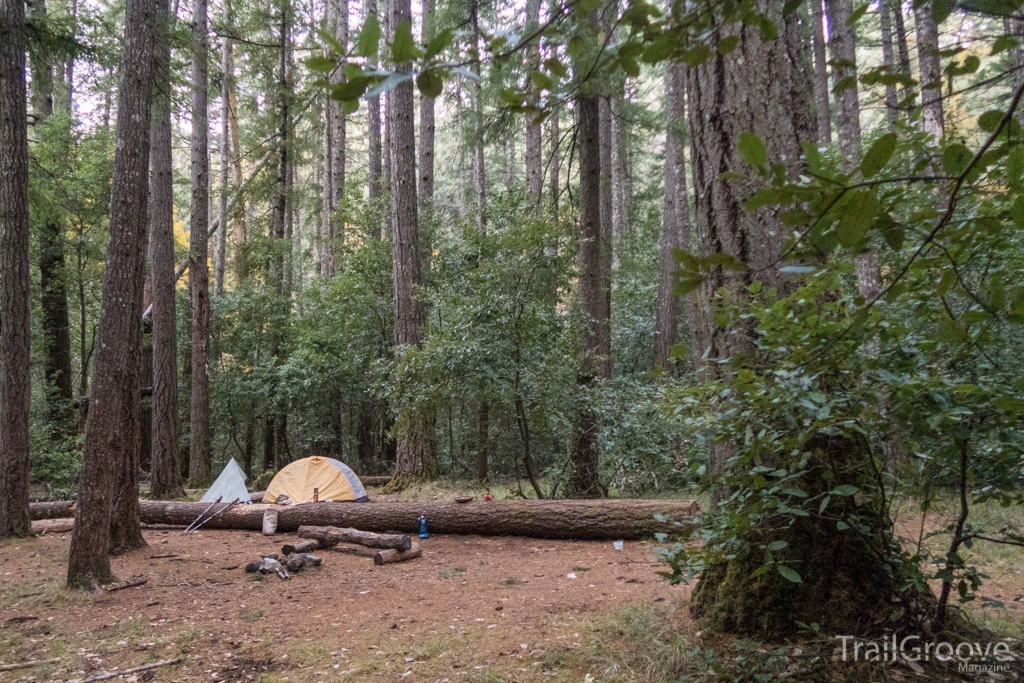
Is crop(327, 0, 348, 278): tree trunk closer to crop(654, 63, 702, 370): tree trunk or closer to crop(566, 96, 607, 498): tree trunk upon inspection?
crop(566, 96, 607, 498): tree trunk

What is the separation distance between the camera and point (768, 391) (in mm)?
2244

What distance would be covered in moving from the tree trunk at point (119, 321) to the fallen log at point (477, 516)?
10.7 ft

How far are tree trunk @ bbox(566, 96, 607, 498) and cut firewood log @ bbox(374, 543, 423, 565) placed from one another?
9.77 ft

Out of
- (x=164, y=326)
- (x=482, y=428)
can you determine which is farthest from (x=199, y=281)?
(x=482, y=428)

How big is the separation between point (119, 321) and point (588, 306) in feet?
20.5

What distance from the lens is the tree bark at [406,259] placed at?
11070 millimetres

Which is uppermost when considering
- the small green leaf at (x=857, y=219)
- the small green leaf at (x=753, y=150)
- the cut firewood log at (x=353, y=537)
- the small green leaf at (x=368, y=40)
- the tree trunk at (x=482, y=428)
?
the small green leaf at (x=368, y=40)

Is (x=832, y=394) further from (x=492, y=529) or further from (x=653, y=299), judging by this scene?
(x=653, y=299)

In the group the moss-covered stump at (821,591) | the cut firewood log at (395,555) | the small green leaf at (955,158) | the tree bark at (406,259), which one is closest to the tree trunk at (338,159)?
the tree bark at (406,259)

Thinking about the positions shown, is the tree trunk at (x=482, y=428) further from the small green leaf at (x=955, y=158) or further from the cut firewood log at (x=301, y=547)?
the small green leaf at (x=955, y=158)

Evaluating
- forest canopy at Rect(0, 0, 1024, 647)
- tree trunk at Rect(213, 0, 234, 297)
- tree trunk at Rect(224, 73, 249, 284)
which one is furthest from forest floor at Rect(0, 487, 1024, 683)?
tree trunk at Rect(224, 73, 249, 284)

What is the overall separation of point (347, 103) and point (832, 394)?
2234 mm

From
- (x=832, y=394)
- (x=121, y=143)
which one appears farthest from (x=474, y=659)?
(x=121, y=143)

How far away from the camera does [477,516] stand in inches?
331
